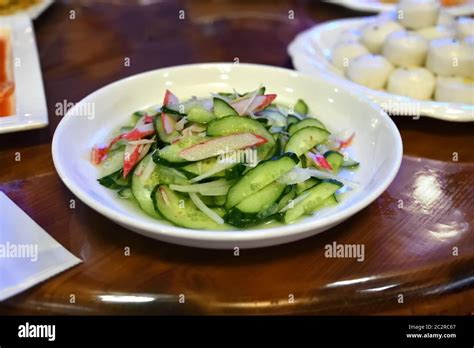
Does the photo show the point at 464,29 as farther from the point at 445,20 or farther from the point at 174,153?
the point at 174,153

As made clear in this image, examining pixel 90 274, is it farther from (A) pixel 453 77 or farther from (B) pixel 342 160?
(A) pixel 453 77

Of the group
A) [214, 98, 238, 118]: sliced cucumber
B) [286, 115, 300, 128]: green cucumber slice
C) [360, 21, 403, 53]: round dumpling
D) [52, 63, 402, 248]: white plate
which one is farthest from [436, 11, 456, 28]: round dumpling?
[214, 98, 238, 118]: sliced cucumber

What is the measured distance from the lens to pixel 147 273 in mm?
1128

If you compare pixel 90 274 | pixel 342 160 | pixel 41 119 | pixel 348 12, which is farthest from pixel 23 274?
pixel 348 12

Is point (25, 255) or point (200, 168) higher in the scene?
point (200, 168)

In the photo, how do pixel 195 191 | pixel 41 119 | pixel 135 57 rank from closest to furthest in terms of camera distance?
pixel 195 191
pixel 41 119
pixel 135 57

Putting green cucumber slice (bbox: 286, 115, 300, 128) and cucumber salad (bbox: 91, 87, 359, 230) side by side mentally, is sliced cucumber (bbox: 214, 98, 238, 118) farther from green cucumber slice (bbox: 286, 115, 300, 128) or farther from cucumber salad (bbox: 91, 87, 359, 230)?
green cucumber slice (bbox: 286, 115, 300, 128)

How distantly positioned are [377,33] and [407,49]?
193mm

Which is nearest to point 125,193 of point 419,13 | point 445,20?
point 419,13

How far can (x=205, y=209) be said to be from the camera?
3.85ft

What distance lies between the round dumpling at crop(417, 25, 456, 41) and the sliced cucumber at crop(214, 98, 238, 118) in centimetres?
101

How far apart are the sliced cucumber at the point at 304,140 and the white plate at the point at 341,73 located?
34 cm

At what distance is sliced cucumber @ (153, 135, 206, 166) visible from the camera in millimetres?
1227

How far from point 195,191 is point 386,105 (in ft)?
2.58
